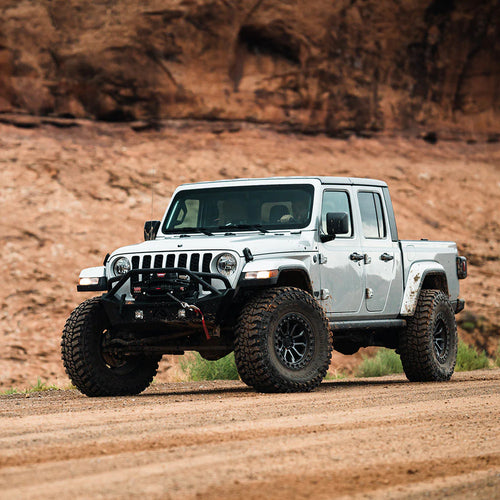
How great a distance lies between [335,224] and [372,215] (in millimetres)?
1519

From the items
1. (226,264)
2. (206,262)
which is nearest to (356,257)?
(226,264)

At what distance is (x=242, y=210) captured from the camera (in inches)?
477

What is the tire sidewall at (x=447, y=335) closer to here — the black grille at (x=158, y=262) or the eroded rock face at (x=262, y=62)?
the black grille at (x=158, y=262)

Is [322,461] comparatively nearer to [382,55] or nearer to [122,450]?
[122,450]

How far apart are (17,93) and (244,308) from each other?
50.0 feet

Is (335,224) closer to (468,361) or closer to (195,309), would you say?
(195,309)

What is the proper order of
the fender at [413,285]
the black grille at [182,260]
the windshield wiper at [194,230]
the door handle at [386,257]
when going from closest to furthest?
the black grille at [182,260], the windshield wiper at [194,230], the door handle at [386,257], the fender at [413,285]

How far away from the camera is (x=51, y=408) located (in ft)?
31.5

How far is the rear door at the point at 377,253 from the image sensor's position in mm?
12422

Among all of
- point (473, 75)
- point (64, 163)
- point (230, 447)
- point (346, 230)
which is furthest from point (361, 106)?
point (230, 447)

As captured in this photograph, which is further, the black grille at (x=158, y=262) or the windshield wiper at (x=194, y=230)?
the windshield wiper at (x=194, y=230)

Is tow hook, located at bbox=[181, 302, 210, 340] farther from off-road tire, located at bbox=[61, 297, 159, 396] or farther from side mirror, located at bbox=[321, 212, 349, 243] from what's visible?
side mirror, located at bbox=[321, 212, 349, 243]

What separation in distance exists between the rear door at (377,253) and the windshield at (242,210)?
3.16ft

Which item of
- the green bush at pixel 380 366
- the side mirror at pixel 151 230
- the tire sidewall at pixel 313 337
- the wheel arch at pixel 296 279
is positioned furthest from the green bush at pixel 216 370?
the tire sidewall at pixel 313 337
